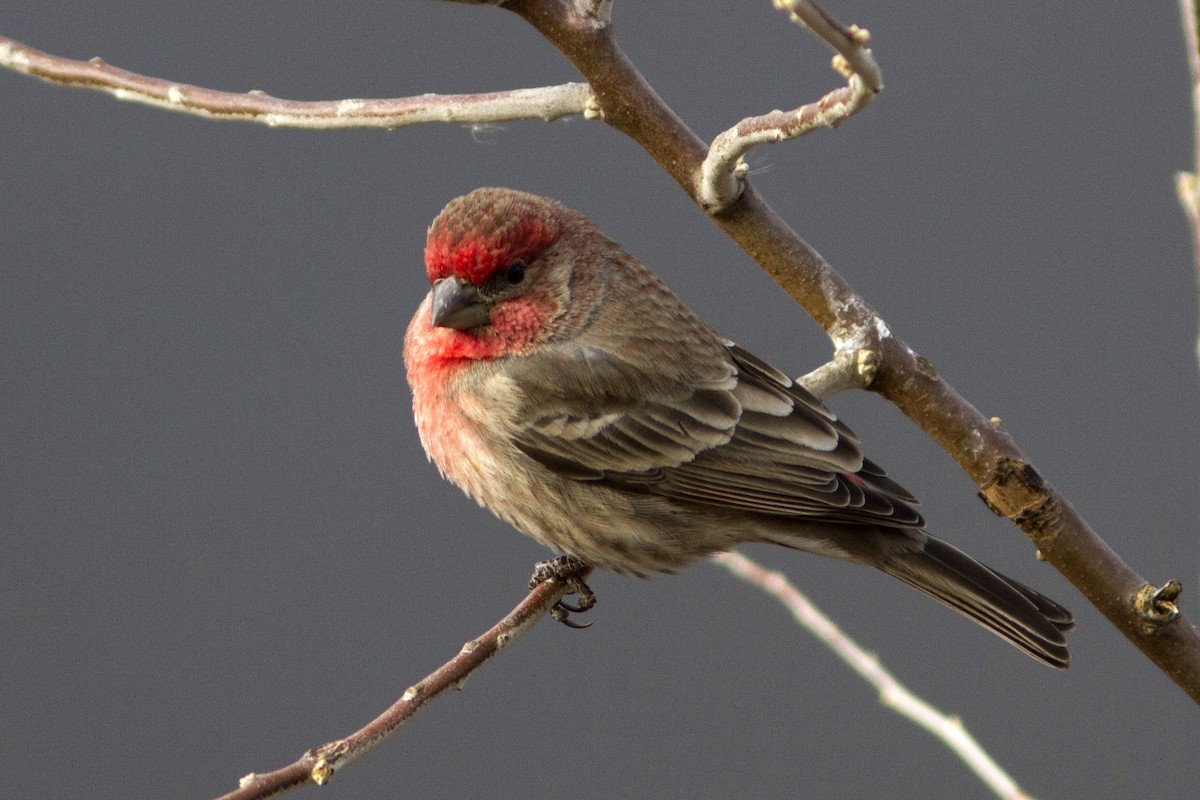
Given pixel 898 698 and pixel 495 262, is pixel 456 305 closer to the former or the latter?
pixel 495 262

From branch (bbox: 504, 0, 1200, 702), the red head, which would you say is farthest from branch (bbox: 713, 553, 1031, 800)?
the red head

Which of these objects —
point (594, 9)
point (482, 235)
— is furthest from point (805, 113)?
point (482, 235)

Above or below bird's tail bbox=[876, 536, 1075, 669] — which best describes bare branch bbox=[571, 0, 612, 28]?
above

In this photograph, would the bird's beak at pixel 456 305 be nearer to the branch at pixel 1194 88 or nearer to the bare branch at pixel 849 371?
the bare branch at pixel 849 371

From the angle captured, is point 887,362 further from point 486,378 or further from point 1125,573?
point 486,378

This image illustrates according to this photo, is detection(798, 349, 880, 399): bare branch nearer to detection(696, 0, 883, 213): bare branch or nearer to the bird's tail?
detection(696, 0, 883, 213): bare branch

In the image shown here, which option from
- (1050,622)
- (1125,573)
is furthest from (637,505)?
(1125,573)
